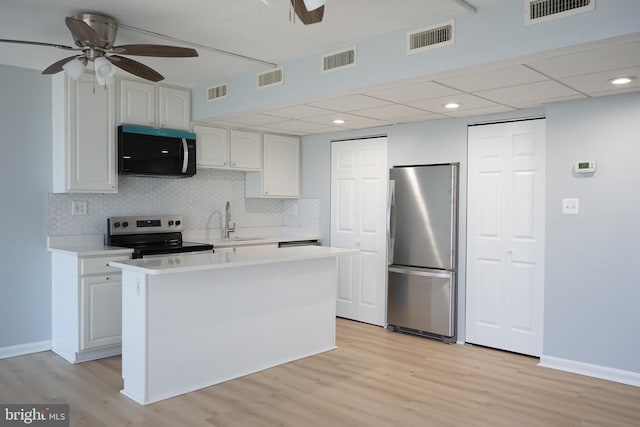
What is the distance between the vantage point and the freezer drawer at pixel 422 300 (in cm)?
482

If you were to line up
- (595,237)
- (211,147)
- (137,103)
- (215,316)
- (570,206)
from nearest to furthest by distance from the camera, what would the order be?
(215,316), (595,237), (570,206), (137,103), (211,147)

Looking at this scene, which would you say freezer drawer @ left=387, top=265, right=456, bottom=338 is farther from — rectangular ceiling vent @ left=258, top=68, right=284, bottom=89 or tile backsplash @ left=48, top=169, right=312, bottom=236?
rectangular ceiling vent @ left=258, top=68, right=284, bottom=89

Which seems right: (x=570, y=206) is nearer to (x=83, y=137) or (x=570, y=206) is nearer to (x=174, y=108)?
(x=174, y=108)

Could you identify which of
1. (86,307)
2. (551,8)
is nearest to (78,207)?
(86,307)

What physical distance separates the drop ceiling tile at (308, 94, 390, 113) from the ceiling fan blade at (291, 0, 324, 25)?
1.64 metres

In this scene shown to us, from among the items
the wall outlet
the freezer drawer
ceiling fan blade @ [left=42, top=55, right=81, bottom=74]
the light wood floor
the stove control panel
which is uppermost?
ceiling fan blade @ [left=42, top=55, right=81, bottom=74]

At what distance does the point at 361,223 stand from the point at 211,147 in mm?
1860

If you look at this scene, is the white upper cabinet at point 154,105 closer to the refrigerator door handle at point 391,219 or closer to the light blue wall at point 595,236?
the refrigerator door handle at point 391,219

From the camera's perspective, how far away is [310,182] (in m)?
6.27

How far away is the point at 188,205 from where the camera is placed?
554 cm

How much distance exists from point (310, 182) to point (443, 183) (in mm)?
1927

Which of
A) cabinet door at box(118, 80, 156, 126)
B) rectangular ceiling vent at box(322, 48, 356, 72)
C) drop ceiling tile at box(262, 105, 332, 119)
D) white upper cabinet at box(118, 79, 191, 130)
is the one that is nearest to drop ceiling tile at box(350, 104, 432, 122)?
drop ceiling tile at box(262, 105, 332, 119)

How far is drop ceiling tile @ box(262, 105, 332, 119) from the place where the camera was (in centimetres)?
444

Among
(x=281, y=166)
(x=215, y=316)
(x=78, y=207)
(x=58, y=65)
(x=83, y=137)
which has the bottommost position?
(x=215, y=316)
